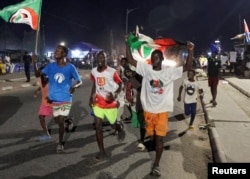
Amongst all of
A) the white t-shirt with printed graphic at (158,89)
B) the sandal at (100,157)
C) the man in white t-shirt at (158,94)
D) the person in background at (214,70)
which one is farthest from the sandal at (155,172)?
the person in background at (214,70)

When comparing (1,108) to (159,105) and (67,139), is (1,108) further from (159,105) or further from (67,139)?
(159,105)

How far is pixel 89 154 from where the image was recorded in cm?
610

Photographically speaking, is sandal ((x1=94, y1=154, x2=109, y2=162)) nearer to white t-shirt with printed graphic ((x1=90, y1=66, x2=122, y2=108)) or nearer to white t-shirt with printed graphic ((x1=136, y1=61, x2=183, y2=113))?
white t-shirt with printed graphic ((x1=90, y1=66, x2=122, y2=108))

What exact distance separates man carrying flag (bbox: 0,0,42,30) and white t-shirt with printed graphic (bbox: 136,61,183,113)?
11.3 ft

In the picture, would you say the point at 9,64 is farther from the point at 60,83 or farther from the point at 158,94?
the point at 158,94

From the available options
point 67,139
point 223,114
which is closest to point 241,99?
point 223,114

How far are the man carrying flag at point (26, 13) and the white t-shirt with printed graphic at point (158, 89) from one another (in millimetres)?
3441

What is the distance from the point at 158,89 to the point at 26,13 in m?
4.38

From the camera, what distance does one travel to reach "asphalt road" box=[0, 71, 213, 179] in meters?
5.18

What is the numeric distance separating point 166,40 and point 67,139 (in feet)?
9.17

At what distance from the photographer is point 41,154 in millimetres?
6070

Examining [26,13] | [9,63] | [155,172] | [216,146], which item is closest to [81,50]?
[9,63]

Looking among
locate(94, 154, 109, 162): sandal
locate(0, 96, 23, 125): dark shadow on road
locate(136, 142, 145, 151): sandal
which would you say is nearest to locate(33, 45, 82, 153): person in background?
locate(94, 154, 109, 162): sandal

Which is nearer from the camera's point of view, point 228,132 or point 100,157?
point 100,157
